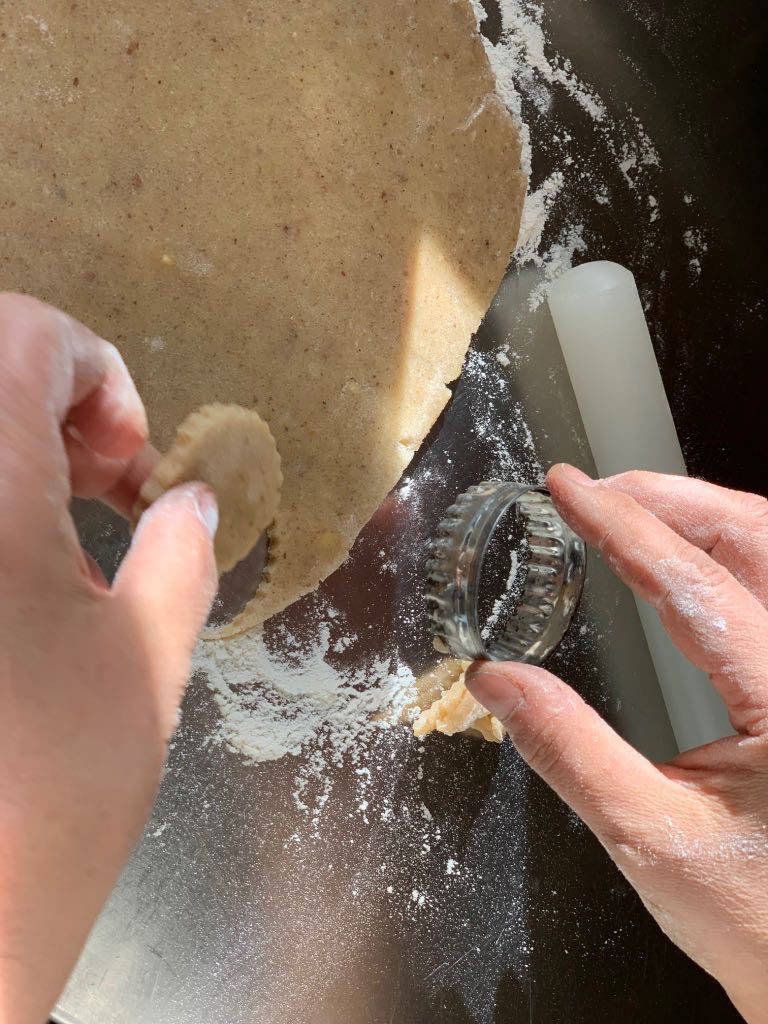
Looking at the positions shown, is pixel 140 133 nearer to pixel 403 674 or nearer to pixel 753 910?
pixel 403 674

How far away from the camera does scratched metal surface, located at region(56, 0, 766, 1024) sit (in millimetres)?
1037

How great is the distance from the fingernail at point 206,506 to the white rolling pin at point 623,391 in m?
0.64

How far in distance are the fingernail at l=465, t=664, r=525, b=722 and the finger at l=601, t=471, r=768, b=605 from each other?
29 cm

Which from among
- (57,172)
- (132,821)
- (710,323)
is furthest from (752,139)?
(132,821)

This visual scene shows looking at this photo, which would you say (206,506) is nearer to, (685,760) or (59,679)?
(59,679)

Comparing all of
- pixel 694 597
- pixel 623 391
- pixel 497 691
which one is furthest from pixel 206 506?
pixel 623 391

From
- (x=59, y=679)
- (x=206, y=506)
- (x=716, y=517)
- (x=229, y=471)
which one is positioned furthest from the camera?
(x=716, y=517)

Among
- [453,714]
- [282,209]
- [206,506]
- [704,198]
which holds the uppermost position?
[704,198]

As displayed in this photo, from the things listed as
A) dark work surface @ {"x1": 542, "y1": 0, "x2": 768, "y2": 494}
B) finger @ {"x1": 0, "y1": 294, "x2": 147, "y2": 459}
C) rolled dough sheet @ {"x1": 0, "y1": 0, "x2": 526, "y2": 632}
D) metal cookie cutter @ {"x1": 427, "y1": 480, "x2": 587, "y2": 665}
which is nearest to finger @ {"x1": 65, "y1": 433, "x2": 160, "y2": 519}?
finger @ {"x1": 0, "y1": 294, "x2": 147, "y2": 459}

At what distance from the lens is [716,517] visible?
37.4 inches

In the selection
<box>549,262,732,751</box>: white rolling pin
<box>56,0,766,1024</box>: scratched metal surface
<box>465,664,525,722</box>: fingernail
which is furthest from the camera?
<box>549,262,732,751</box>: white rolling pin

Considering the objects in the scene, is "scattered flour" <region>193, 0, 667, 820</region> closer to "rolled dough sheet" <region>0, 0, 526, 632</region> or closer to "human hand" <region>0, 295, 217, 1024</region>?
"rolled dough sheet" <region>0, 0, 526, 632</region>

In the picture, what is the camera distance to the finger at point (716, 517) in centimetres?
93

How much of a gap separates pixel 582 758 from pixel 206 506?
46 centimetres
